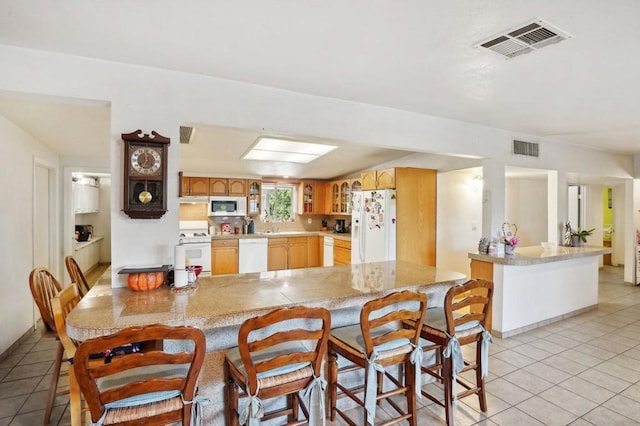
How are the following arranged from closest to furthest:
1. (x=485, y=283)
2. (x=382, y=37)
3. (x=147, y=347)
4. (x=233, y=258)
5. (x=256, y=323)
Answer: (x=256, y=323) < (x=382, y=37) < (x=147, y=347) < (x=485, y=283) < (x=233, y=258)

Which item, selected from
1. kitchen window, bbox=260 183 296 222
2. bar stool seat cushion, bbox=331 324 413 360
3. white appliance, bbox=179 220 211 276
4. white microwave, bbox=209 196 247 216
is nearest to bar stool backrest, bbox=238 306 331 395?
bar stool seat cushion, bbox=331 324 413 360

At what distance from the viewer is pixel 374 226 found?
5.10 m

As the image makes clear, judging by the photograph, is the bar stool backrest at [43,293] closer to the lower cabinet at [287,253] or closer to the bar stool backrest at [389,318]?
the bar stool backrest at [389,318]

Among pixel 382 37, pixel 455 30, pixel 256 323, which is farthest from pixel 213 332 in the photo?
pixel 455 30

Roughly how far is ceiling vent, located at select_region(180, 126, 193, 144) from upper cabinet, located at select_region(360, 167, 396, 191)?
2.81 meters

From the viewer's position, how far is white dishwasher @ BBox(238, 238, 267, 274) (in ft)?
21.0

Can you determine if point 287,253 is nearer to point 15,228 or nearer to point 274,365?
point 15,228

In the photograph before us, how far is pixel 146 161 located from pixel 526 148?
4.42 meters

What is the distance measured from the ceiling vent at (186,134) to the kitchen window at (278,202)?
3.44 meters

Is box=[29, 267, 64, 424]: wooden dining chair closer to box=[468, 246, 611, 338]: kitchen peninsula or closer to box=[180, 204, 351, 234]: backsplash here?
box=[468, 246, 611, 338]: kitchen peninsula

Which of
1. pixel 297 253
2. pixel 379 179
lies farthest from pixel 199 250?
pixel 379 179

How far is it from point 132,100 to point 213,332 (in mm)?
1632

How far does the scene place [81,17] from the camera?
1.70 meters

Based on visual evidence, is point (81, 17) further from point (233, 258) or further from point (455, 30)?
point (233, 258)
